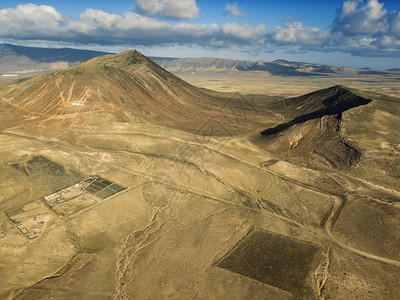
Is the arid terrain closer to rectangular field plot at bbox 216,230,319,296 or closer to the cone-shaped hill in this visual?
rectangular field plot at bbox 216,230,319,296

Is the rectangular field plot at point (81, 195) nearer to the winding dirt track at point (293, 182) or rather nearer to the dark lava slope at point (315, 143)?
the winding dirt track at point (293, 182)

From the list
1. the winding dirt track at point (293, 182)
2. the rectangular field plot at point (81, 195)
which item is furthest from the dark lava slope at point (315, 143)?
the rectangular field plot at point (81, 195)

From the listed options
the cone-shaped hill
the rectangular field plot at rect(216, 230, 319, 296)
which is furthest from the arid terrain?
the cone-shaped hill

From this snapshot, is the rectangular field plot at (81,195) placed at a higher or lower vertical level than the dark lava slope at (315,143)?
lower

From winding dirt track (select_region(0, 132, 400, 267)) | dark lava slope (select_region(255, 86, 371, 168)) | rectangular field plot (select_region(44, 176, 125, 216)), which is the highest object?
dark lava slope (select_region(255, 86, 371, 168))

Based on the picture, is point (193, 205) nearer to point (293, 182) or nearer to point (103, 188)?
point (103, 188)

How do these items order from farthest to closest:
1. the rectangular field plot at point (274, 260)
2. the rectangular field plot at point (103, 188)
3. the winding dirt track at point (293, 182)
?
1. the rectangular field plot at point (103, 188)
2. the winding dirt track at point (293, 182)
3. the rectangular field plot at point (274, 260)

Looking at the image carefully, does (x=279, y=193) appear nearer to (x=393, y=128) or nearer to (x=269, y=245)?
(x=269, y=245)

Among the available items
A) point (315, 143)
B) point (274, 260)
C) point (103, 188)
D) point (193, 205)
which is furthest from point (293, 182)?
point (103, 188)
